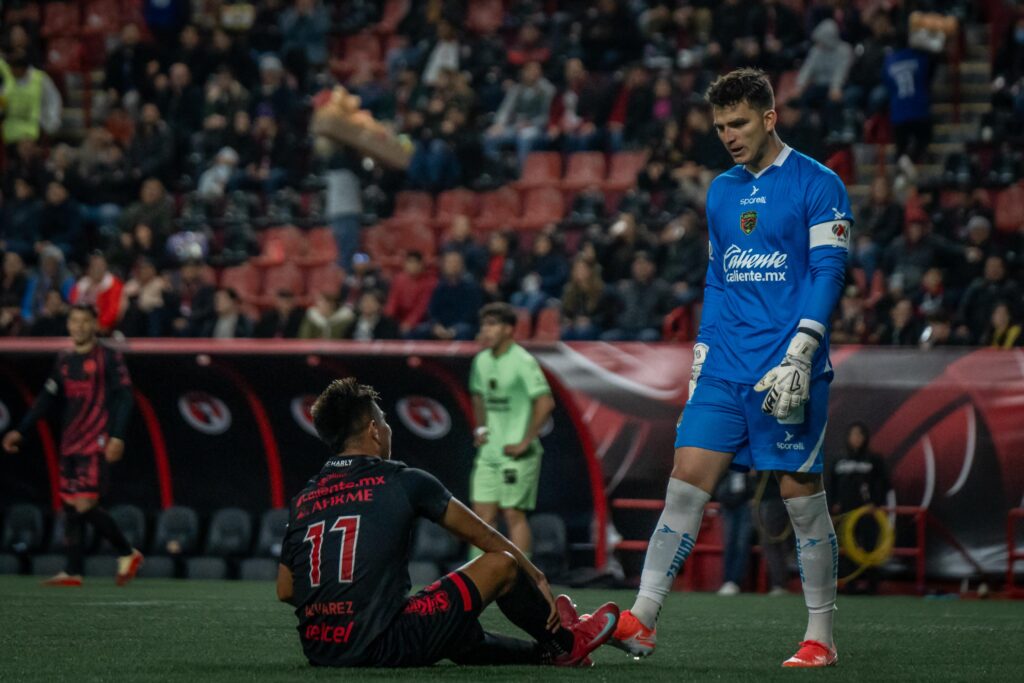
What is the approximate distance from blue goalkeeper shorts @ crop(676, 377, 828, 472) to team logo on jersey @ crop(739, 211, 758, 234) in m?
0.59

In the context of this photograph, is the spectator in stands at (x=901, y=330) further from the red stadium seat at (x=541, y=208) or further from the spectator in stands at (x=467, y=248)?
the red stadium seat at (x=541, y=208)

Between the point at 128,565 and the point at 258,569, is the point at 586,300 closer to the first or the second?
the point at 258,569

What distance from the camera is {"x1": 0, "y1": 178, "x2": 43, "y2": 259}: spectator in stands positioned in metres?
20.7

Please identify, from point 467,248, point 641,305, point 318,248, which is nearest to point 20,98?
point 318,248

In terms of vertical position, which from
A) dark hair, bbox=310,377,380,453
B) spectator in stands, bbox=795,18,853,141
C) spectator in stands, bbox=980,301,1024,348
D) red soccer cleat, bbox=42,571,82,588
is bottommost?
red soccer cleat, bbox=42,571,82,588

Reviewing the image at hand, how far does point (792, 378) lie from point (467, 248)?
12.5 m

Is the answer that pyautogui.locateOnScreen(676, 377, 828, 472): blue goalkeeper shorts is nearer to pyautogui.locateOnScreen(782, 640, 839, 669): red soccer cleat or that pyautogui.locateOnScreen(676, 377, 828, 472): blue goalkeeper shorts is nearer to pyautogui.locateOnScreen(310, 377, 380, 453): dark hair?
pyautogui.locateOnScreen(782, 640, 839, 669): red soccer cleat

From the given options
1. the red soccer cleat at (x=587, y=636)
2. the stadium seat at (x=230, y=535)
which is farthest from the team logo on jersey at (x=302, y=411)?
the red soccer cleat at (x=587, y=636)

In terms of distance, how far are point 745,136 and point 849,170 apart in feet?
40.9

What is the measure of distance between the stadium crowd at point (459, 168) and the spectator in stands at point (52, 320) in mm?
38

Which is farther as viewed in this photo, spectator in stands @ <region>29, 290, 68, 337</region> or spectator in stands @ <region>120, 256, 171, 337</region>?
spectator in stands @ <region>120, 256, 171, 337</region>

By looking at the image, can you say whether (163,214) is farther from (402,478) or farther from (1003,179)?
(402,478)

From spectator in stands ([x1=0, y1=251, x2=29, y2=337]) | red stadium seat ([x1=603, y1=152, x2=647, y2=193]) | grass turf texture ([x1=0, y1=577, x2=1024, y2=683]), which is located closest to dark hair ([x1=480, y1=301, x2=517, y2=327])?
grass turf texture ([x1=0, y1=577, x2=1024, y2=683])

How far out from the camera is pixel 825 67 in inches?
780
